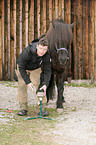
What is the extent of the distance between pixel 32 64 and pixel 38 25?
4.02 meters

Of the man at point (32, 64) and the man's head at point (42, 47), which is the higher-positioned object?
the man's head at point (42, 47)

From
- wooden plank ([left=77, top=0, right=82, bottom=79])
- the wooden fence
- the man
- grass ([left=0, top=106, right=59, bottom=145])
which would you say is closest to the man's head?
the man

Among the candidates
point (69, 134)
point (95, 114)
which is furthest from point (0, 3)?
point (69, 134)

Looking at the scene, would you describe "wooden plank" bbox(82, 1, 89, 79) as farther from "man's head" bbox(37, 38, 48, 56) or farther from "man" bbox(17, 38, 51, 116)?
"man's head" bbox(37, 38, 48, 56)

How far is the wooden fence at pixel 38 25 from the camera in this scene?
776cm

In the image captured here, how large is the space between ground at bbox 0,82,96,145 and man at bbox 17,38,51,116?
0.53 m

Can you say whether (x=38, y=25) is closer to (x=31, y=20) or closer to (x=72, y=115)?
(x=31, y=20)

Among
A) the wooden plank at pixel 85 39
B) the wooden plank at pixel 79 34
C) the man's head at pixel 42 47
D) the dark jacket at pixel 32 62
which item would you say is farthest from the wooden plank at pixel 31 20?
the man's head at pixel 42 47

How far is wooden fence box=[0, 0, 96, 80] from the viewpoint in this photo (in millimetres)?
7758

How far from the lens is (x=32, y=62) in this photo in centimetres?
397

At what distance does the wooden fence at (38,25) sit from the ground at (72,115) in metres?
0.92

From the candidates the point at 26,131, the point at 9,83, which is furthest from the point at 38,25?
the point at 26,131

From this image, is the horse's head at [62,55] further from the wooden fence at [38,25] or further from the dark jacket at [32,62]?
the wooden fence at [38,25]

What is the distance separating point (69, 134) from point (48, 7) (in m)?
5.43
